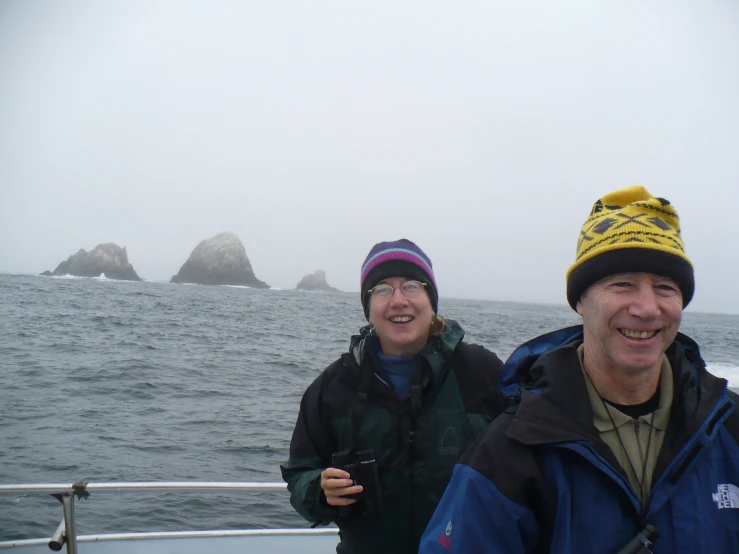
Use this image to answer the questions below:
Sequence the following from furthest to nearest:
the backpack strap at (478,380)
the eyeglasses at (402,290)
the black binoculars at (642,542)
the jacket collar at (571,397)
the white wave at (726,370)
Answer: the white wave at (726,370), the eyeglasses at (402,290), the backpack strap at (478,380), the jacket collar at (571,397), the black binoculars at (642,542)

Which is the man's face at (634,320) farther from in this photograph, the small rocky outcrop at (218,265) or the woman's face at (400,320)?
the small rocky outcrop at (218,265)

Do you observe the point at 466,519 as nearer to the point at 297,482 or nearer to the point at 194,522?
the point at 297,482

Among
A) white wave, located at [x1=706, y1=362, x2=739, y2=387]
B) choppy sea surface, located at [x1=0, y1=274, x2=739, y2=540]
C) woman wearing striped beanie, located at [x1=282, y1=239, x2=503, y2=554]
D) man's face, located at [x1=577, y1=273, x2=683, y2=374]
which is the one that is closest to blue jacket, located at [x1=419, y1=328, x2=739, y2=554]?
man's face, located at [x1=577, y1=273, x2=683, y2=374]

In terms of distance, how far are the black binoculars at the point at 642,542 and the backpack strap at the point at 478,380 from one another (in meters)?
0.84

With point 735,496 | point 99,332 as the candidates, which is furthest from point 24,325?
point 735,496

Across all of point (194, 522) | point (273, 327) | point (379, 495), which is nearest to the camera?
point (379, 495)

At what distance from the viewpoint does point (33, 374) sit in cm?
1403

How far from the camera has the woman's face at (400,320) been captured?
2.23 meters

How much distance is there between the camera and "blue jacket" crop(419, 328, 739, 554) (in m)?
1.34

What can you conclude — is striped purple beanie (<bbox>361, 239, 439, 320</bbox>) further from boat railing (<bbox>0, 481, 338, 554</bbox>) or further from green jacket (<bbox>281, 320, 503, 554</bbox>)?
boat railing (<bbox>0, 481, 338, 554</bbox>)

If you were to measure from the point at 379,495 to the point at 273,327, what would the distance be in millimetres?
30312

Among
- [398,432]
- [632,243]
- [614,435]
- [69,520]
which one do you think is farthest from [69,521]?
[632,243]

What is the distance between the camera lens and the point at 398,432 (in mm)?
2092

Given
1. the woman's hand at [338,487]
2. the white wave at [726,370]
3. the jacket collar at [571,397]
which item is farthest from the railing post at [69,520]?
the white wave at [726,370]
